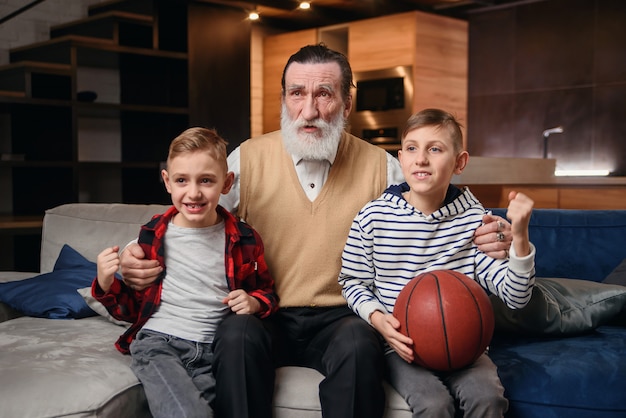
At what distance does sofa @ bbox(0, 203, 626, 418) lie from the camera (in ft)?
5.82

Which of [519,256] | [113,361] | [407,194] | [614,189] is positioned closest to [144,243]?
[113,361]

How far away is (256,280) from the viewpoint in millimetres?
2061

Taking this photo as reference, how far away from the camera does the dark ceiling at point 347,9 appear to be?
6.73 m

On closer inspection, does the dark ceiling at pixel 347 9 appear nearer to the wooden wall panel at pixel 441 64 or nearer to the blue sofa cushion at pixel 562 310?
the wooden wall panel at pixel 441 64

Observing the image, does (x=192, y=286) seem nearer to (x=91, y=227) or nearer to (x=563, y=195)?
(x=91, y=227)

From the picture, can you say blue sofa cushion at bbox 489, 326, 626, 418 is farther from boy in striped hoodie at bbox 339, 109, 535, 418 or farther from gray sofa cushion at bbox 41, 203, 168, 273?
gray sofa cushion at bbox 41, 203, 168, 273

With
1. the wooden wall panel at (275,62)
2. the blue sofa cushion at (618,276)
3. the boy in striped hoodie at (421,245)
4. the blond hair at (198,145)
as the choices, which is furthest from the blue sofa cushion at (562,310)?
the wooden wall panel at (275,62)

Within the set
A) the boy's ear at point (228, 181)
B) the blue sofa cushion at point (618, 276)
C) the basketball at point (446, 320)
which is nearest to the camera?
the basketball at point (446, 320)

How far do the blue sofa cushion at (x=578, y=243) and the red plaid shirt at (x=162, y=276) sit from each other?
111cm

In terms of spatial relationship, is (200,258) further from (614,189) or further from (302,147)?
(614,189)

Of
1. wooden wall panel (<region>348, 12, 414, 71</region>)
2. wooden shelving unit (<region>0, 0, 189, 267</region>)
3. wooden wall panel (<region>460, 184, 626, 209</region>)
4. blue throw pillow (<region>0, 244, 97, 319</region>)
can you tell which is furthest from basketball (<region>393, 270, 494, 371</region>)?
wooden wall panel (<region>348, 12, 414, 71</region>)

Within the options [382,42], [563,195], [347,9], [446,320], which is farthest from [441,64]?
[446,320]

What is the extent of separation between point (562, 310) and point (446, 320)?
0.75m

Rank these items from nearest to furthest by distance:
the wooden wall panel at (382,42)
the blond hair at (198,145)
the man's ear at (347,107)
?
the blond hair at (198,145) < the man's ear at (347,107) < the wooden wall panel at (382,42)
